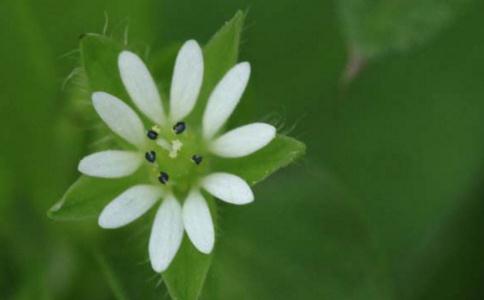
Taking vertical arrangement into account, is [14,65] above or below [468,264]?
above

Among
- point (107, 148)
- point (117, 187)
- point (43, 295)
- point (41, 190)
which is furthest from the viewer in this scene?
point (41, 190)

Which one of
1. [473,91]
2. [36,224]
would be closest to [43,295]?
[36,224]

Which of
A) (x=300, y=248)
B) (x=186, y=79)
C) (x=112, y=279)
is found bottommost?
(x=300, y=248)

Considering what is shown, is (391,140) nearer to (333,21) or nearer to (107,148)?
(333,21)

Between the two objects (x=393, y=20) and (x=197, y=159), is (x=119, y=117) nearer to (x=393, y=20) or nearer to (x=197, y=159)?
(x=197, y=159)

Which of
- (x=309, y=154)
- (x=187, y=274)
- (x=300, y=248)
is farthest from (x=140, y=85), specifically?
(x=309, y=154)
